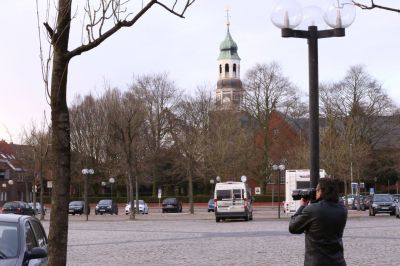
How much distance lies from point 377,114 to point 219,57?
57569mm

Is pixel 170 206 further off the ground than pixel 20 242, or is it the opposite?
pixel 20 242

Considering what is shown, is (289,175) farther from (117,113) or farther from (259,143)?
(259,143)

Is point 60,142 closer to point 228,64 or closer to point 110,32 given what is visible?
point 110,32

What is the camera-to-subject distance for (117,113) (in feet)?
162

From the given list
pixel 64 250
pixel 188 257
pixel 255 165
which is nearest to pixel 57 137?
pixel 64 250

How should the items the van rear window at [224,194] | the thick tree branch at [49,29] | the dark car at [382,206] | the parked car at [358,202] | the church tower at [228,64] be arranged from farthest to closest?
the church tower at [228,64] → the parked car at [358,202] → the dark car at [382,206] → the van rear window at [224,194] → the thick tree branch at [49,29]

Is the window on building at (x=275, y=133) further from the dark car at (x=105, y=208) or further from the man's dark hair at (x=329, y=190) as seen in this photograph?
the man's dark hair at (x=329, y=190)

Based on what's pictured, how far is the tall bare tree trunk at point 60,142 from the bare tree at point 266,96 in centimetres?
6635

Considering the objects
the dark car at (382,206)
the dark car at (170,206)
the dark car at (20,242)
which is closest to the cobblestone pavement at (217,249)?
the dark car at (20,242)

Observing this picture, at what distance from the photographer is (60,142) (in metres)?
7.79

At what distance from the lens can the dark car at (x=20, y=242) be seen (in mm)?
8477

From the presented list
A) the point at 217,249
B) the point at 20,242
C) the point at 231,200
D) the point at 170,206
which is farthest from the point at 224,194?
the point at 20,242

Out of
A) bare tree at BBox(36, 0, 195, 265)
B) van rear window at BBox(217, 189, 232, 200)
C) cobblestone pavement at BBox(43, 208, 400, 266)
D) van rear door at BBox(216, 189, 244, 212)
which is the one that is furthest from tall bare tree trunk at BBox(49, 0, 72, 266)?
van rear window at BBox(217, 189, 232, 200)

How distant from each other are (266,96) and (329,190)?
224ft
